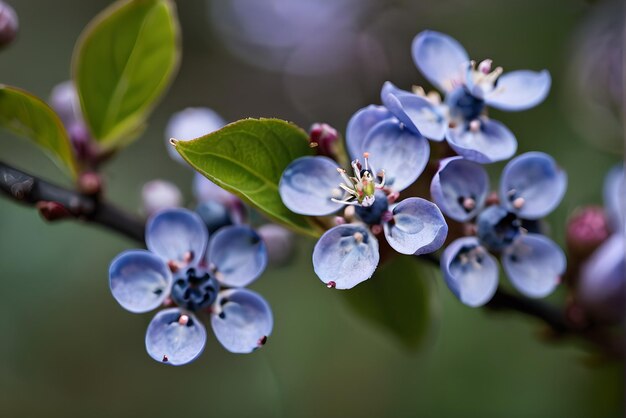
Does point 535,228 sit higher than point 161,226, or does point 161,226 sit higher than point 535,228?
point 535,228

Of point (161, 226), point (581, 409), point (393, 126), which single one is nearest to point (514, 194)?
point (393, 126)

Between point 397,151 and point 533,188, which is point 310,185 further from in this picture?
point 533,188

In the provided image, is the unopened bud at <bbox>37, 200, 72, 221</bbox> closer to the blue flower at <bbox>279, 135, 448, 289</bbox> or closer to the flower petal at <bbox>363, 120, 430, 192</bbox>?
the blue flower at <bbox>279, 135, 448, 289</bbox>

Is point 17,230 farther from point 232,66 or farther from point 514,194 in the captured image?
point 514,194

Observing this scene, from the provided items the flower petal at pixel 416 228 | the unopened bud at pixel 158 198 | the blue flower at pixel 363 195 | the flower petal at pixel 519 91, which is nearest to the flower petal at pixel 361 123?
the blue flower at pixel 363 195

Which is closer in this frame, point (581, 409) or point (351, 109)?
point (581, 409)

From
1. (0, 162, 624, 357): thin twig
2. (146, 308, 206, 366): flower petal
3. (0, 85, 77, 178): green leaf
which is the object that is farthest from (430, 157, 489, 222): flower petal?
(0, 85, 77, 178): green leaf
